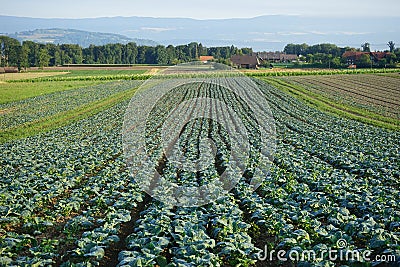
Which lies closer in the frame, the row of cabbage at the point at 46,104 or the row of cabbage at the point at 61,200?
the row of cabbage at the point at 61,200

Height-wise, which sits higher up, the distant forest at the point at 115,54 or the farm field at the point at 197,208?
the distant forest at the point at 115,54

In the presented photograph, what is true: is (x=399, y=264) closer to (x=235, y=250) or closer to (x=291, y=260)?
(x=291, y=260)

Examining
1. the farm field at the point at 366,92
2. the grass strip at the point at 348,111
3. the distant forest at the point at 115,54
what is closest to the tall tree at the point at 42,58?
the distant forest at the point at 115,54

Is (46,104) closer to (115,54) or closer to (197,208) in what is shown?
(197,208)

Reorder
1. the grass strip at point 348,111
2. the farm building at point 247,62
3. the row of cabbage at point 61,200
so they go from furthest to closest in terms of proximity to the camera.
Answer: the farm building at point 247,62 < the grass strip at point 348,111 < the row of cabbage at point 61,200

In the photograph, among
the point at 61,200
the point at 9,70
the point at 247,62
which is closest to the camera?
the point at 61,200

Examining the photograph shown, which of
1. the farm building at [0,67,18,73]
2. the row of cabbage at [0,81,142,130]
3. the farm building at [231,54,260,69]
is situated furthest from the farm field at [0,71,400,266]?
the farm building at [0,67,18,73]

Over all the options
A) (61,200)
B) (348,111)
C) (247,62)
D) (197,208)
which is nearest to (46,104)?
(348,111)

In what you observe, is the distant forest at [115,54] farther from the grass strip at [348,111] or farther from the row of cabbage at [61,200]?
the row of cabbage at [61,200]

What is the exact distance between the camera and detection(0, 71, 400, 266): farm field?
6926 mm

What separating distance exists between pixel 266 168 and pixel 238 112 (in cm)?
1581

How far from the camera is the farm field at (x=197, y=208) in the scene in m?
6.93

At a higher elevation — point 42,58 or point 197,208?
point 42,58

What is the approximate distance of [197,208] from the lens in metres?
9.33
